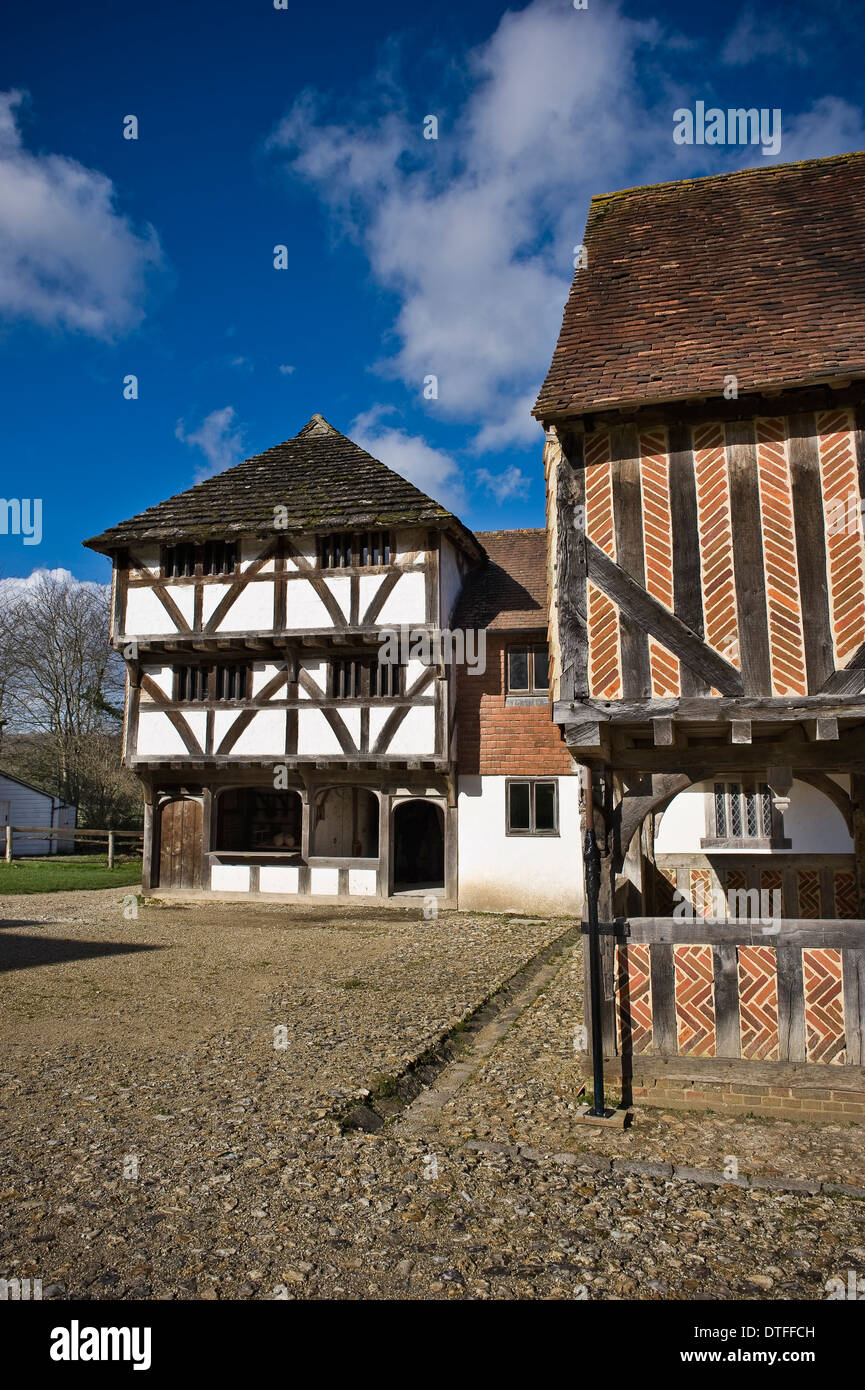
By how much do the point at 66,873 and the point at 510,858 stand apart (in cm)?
1260

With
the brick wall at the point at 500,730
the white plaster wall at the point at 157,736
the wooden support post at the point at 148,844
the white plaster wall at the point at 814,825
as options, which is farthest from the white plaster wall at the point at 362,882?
the white plaster wall at the point at 814,825

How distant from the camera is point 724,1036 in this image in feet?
19.0

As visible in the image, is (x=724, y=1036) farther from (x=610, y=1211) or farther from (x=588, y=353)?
(x=588, y=353)

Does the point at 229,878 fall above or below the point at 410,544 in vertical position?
below

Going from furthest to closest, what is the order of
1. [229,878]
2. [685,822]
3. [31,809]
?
[31,809]
[229,878]
[685,822]

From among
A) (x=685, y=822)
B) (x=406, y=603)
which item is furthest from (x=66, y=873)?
(x=685, y=822)

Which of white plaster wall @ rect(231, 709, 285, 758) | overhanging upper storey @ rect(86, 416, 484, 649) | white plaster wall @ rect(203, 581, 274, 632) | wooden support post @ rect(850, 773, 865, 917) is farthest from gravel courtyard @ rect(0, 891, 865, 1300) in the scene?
white plaster wall @ rect(203, 581, 274, 632)

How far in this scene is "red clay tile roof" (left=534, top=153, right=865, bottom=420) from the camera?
6.14m

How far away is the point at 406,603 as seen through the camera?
1636 centimetres

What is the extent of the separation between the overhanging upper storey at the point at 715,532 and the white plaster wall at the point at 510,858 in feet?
31.8

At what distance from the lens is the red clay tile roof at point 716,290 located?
6137 millimetres

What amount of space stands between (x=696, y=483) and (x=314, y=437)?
1470 centimetres

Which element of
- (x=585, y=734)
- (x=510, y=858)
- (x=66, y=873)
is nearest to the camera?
(x=585, y=734)

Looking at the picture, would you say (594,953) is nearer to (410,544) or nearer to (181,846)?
(410,544)
